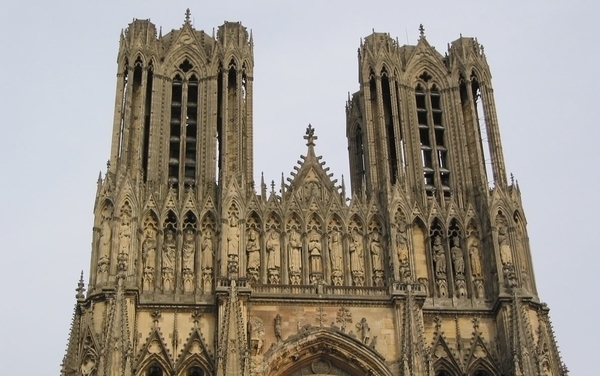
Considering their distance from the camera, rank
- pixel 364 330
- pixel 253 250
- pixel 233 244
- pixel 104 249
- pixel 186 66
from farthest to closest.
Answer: pixel 186 66, pixel 253 250, pixel 233 244, pixel 104 249, pixel 364 330

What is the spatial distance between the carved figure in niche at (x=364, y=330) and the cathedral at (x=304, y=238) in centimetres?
8

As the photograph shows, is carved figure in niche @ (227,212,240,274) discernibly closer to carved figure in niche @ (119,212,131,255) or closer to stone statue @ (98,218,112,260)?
carved figure in niche @ (119,212,131,255)

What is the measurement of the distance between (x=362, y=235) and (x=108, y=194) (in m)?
7.09

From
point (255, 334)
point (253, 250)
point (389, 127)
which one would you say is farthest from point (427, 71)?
point (255, 334)

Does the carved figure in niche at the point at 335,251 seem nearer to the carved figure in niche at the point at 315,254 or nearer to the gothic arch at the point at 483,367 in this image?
the carved figure in niche at the point at 315,254

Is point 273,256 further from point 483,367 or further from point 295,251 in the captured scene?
point 483,367

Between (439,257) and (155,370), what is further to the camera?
(439,257)

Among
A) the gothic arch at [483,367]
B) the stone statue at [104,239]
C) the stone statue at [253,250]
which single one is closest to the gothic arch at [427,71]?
the stone statue at [253,250]

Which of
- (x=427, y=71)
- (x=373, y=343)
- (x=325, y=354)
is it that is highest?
(x=427, y=71)

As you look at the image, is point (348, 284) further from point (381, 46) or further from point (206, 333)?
point (381, 46)

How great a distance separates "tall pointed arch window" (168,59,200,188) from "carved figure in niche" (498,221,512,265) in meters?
8.76

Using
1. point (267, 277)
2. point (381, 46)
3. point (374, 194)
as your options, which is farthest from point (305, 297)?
point (381, 46)

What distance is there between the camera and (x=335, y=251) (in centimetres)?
2962

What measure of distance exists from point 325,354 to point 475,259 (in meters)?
5.17
